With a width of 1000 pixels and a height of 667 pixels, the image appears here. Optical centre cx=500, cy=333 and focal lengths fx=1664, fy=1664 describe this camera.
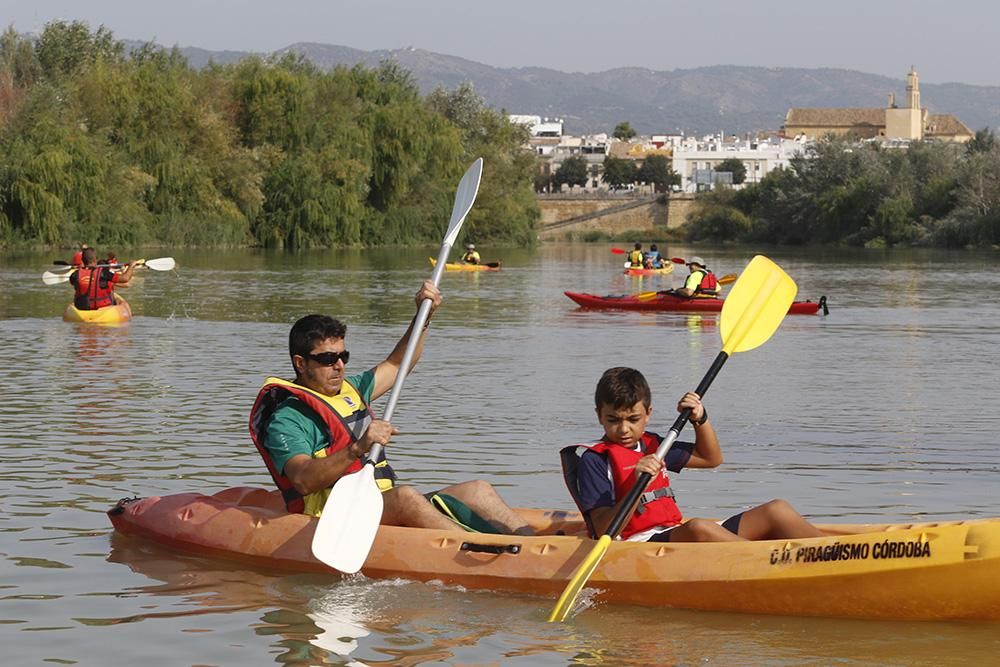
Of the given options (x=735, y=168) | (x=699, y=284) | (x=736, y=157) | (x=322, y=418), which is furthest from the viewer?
(x=736, y=157)

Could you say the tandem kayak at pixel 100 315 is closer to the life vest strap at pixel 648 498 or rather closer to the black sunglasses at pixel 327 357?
the black sunglasses at pixel 327 357

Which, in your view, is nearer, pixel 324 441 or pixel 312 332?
A: pixel 312 332

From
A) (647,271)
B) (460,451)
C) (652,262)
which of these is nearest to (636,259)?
(647,271)

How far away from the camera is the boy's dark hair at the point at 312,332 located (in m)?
6.52

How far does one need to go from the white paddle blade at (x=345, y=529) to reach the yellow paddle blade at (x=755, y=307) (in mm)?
1897

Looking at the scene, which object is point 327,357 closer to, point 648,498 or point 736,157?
point 648,498

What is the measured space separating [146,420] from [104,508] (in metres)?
3.21

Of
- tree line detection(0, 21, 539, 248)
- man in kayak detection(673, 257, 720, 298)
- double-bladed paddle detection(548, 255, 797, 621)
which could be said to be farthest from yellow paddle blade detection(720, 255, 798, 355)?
tree line detection(0, 21, 539, 248)

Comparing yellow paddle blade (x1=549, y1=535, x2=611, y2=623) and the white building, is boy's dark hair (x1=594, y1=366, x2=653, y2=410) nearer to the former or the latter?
yellow paddle blade (x1=549, y1=535, x2=611, y2=623)

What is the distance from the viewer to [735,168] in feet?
487

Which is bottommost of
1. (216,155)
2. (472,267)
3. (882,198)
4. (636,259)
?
(472,267)

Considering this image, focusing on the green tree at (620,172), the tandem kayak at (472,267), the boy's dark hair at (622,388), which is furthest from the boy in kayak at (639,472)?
the green tree at (620,172)

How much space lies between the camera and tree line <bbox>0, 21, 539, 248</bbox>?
41.6 meters

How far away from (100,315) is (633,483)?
14273 mm
